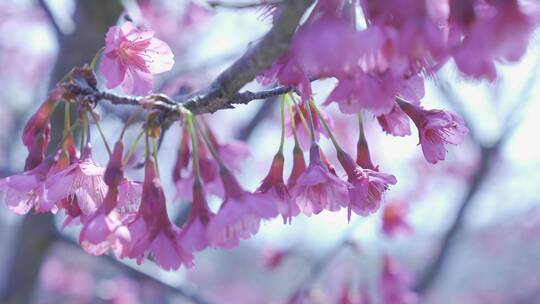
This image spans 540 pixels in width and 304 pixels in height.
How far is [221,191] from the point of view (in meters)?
2.05

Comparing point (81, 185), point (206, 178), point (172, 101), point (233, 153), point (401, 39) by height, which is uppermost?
point (401, 39)

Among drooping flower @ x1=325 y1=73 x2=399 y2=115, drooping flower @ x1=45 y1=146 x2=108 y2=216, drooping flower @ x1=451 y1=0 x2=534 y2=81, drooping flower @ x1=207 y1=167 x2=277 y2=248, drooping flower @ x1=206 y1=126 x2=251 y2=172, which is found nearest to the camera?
drooping flower @ x1=451 y1=0 x2=534 y2=81

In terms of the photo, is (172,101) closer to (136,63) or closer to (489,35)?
(136,63)

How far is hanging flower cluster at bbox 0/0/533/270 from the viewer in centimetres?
117

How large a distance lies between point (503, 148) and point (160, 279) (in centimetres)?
332

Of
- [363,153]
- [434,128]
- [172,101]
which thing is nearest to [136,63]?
[172,101]

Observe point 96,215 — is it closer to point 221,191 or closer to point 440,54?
point 221,191

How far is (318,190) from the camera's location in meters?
1.63

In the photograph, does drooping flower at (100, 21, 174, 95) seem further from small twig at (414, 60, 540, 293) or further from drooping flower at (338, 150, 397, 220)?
small twig at (414, 60, 540, 293)

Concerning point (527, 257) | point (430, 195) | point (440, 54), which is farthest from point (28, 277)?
point (527, 257)

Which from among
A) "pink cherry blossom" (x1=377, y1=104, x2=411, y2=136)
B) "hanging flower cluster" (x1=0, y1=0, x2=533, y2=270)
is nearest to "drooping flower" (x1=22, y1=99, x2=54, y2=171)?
"hanging flower cluster" (x1=0, y1=0, x2=533, y2=270)

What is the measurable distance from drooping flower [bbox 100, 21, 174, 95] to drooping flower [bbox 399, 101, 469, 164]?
665mm

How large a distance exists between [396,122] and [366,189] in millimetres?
207

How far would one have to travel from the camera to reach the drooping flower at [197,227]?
59.0 inches
